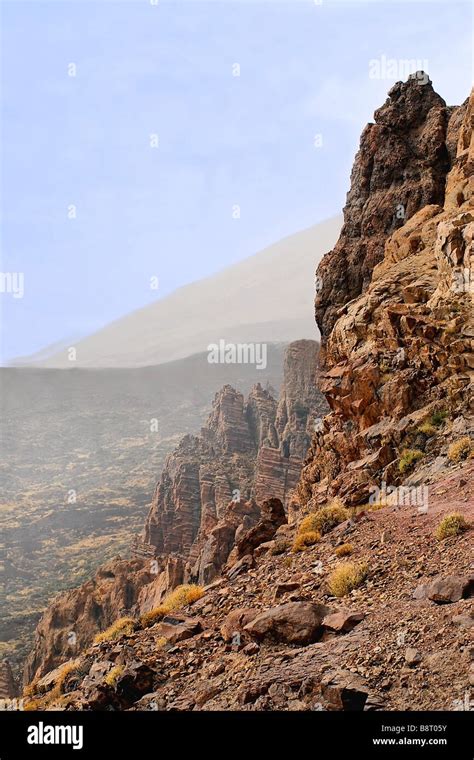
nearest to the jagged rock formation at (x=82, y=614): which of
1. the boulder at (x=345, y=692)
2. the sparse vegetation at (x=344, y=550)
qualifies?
the sparse vegetation at (x=344, y=550)

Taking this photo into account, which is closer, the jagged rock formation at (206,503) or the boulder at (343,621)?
the boulder at (343,621)

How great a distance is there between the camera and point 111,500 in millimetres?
122125

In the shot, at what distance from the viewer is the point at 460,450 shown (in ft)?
55.9

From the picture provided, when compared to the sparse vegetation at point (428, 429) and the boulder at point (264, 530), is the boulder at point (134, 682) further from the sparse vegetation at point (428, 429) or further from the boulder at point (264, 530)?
the sparse vegetation at point (428, 429)

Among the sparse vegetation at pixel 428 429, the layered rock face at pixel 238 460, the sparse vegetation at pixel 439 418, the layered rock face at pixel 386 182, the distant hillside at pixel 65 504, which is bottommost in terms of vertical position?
the distant hillside at pixel 65 504

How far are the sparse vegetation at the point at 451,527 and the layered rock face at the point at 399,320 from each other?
16.5 feet

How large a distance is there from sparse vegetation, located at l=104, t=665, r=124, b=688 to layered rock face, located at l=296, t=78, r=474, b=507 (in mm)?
8057

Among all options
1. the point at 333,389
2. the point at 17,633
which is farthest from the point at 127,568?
the point at 333,389

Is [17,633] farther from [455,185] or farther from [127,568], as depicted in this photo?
[455,185]

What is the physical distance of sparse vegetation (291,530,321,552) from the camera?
52.9 feet

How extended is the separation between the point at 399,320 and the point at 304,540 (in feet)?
28.4

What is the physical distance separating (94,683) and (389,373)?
1278 centimetres

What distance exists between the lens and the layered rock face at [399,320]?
19.5 m

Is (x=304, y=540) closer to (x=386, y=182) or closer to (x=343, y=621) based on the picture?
(x=343, y=621)
